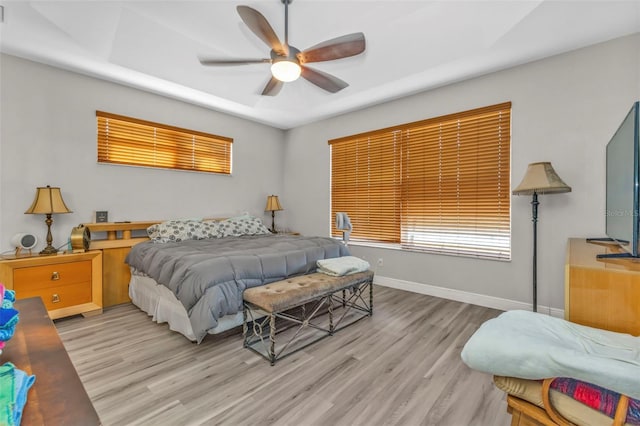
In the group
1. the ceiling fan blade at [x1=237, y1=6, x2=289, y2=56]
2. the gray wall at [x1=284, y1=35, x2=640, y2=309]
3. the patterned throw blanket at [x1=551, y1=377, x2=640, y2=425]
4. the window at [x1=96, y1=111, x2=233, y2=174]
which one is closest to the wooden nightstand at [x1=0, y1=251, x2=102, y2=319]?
the window at [x1=96, y1=111, x2=233, y2=174]

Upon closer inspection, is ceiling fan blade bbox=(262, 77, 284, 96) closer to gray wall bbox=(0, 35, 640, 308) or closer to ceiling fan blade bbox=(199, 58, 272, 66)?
ceiling fan blade bbox=(199, 58, 272, 66)

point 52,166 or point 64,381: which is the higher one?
point 52,166

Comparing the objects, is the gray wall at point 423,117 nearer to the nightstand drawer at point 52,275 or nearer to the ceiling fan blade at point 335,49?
the nightstand drawer at point 52,275

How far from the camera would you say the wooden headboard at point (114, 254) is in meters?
3.17

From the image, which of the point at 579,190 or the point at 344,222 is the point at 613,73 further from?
the point at 344,222

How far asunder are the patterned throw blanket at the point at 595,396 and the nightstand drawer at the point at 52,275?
3.68 meters

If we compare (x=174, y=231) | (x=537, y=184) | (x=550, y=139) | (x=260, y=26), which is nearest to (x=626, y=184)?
(x=537, y=184)

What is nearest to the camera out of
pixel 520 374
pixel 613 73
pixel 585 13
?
pixel 520 374

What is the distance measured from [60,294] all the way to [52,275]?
0.20 meters

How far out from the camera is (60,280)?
2.75 metres

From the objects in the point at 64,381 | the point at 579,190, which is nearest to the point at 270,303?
the point at 64,381

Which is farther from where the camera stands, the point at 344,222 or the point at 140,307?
the point at 344,222

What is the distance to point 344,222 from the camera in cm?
356

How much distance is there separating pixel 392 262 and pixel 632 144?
9.21 feet
